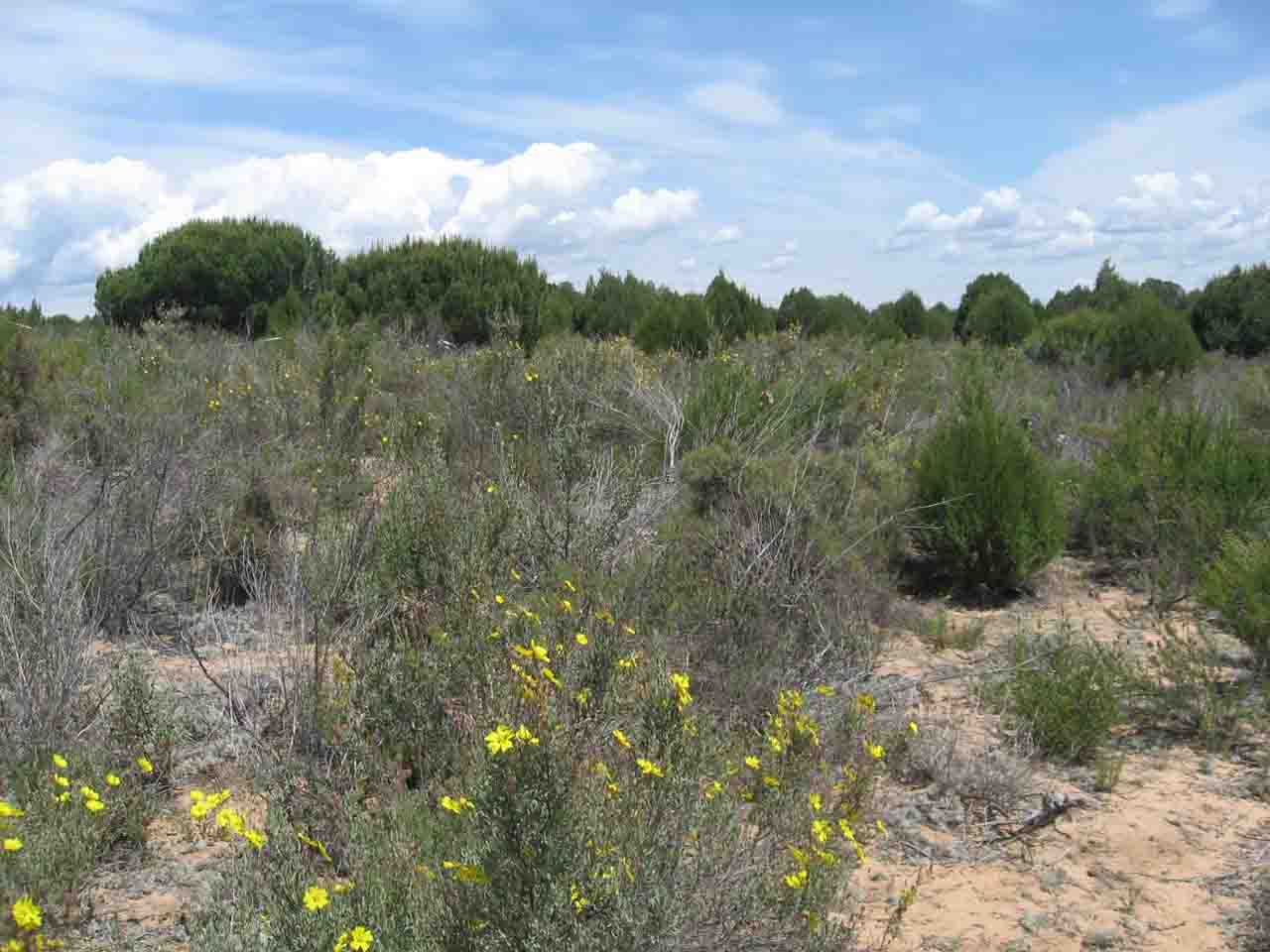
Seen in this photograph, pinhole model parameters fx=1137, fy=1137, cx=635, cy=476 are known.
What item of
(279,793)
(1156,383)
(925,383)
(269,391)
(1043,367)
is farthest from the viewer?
(1043,367)

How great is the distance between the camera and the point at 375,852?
Result: 2822 millimetres

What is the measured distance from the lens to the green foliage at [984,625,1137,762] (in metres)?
4.58

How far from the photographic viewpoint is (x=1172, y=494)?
720 centimetres

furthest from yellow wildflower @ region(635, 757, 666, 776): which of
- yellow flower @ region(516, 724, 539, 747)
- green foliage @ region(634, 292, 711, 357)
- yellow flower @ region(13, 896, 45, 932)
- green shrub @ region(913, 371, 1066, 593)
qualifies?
green foliage @ region(634, 292, 711, 357)

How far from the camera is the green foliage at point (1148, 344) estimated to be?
1440cm

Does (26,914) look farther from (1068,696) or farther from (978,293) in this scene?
(978,293)

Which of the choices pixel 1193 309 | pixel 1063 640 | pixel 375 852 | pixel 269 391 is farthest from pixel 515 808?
pixel 1193 309

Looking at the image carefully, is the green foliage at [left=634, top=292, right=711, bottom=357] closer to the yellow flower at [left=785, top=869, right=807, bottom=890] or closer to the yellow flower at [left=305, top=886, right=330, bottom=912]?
the yellow flower at [left=785, top=869, right=807, bottom=890]

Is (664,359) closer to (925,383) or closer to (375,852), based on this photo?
(925,383)

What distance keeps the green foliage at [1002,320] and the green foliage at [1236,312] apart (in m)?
2.97

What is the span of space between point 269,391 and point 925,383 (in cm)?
659

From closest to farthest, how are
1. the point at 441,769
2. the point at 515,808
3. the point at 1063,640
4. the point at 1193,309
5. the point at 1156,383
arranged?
1. the point at 515,808
2. the point at 441,769
3. the point at 1063,640
4. the point at 1156,383
5. the point at 1193,309

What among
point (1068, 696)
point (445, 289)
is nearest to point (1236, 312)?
point (445, 289)

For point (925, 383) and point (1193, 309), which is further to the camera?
point (1193, 309)
